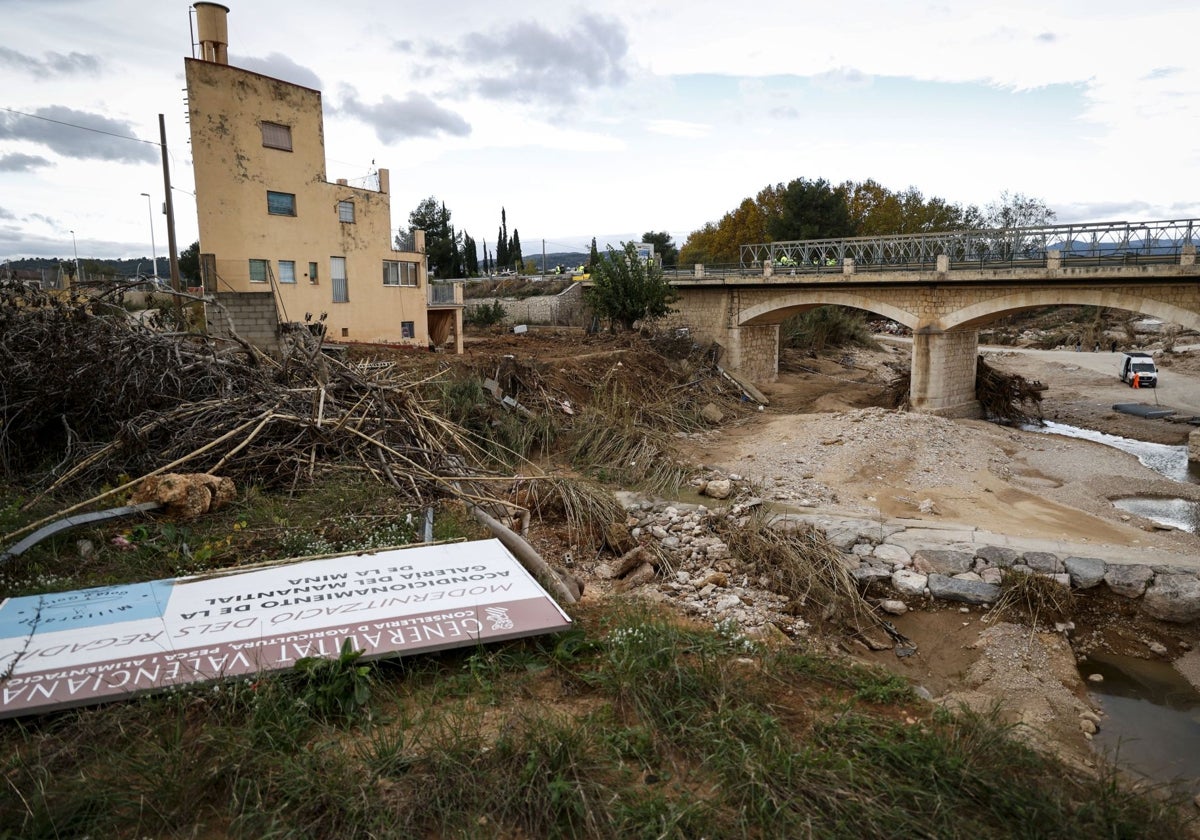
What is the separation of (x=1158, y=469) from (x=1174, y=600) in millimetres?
12090

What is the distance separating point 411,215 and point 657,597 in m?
62.2

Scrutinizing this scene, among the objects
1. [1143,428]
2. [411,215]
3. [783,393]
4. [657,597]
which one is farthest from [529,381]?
[411,215]

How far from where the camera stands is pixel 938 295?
76.9 ft

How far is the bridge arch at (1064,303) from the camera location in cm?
1900

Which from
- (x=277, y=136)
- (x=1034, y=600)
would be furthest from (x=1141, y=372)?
(x=277, y=136)

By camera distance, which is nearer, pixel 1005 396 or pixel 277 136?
pixel 277 136

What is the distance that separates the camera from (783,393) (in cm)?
2902

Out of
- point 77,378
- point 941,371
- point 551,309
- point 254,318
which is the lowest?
point 941,371

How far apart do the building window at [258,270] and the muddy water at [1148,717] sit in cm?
2371

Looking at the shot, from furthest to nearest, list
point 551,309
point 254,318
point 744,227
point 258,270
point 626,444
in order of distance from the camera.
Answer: point 744,227 < point 551,309 < point 258,270 < point 254,318 < point 626,444

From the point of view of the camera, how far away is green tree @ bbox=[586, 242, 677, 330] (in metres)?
28.3

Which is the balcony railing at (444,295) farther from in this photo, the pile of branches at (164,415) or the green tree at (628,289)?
the pile of branches at (164,415)

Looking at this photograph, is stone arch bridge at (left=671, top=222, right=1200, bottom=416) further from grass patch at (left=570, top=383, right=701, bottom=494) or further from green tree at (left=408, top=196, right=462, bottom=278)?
green tree at (left=408, top=196, right=462, bottom=278)

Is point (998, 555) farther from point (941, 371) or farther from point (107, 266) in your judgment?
point (107, 266)
